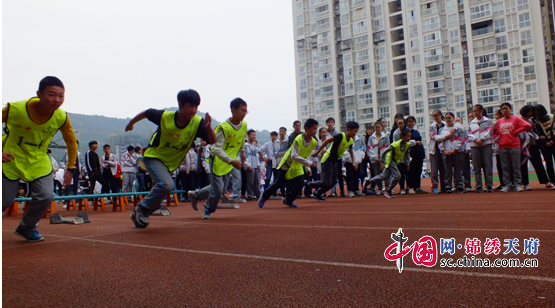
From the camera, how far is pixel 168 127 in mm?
5180

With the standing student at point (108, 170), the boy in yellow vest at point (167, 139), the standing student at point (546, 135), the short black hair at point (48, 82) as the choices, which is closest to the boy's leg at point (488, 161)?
the standing student at point (546, 135)

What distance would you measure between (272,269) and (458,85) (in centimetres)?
5765

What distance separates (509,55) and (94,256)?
189 ft

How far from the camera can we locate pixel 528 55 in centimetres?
5022

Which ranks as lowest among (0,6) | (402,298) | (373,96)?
(402,298)

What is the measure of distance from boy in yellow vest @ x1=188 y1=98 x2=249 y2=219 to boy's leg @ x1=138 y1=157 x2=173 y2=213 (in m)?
1.18

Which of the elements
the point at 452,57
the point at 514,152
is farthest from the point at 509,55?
the point at 514,152

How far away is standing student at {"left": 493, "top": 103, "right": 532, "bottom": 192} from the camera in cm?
895

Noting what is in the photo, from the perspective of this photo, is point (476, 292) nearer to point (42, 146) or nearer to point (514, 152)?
point (42, 146)

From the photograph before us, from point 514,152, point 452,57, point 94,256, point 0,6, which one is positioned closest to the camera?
point 0,6

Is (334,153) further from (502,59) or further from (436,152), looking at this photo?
(502,59)

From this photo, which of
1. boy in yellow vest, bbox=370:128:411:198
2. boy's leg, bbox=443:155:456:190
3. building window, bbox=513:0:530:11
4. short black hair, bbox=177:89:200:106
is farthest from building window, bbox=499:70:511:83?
short black hair, bbox=177:89:200:106

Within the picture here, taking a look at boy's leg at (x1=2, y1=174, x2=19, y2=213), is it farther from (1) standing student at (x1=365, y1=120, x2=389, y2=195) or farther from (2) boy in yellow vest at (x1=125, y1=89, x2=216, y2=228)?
(1) standing student at (x1=365, y1=120, x2=389, y2=195)

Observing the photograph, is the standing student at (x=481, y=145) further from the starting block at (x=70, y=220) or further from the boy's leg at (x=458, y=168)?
the starting block at (x=70, y=220)
